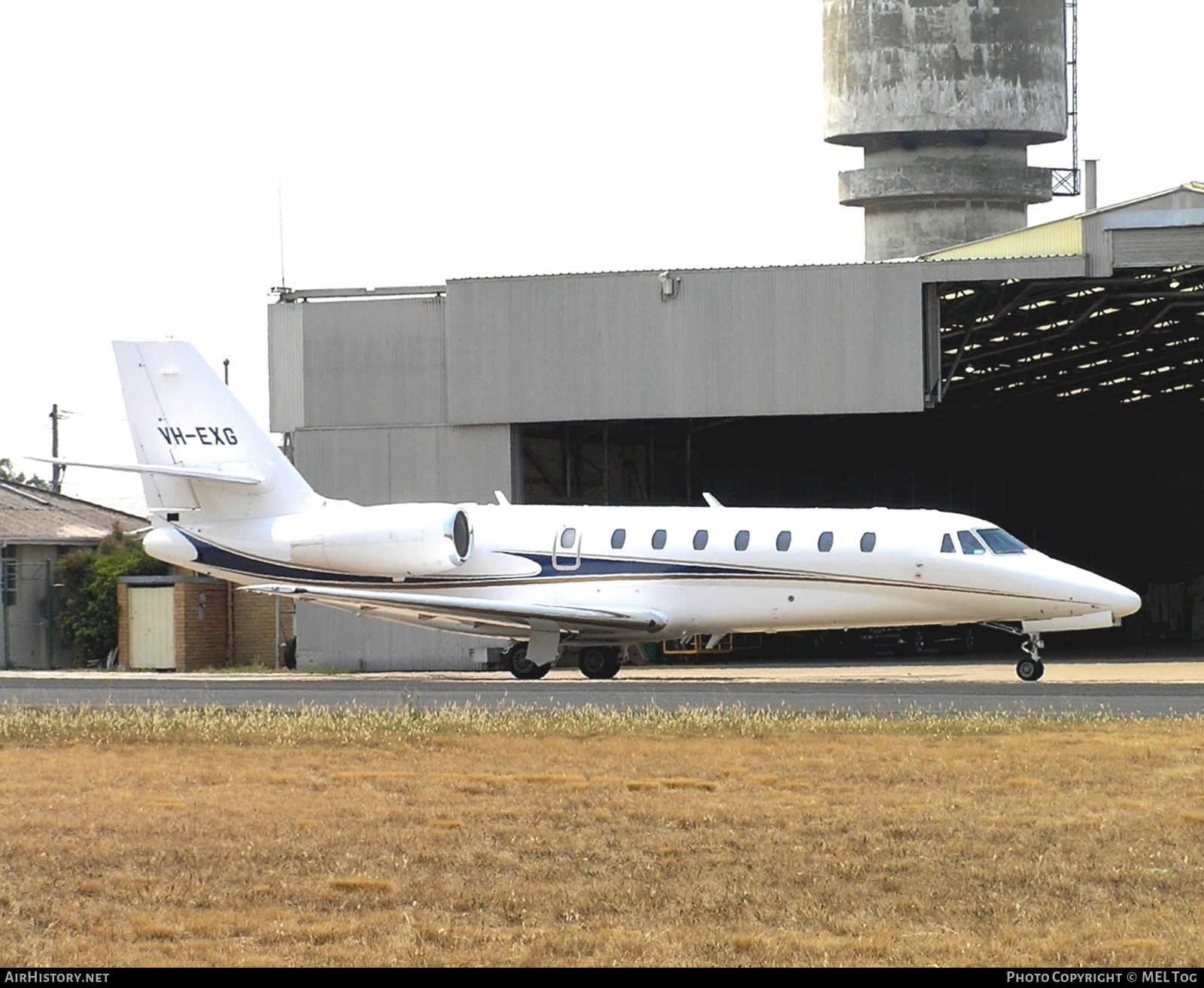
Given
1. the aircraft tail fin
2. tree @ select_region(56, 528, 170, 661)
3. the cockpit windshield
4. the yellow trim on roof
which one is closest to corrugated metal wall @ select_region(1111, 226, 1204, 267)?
the yellow trim on roof

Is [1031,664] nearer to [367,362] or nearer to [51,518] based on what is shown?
[367,362]

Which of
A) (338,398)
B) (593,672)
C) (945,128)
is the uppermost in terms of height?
(945,128)

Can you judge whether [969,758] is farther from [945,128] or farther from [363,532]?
[945,128]

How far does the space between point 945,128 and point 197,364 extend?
131ft

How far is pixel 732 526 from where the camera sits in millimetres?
28578

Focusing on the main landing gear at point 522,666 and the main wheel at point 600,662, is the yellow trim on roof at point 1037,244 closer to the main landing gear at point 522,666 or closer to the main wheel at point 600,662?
the main wheel at point 600,662

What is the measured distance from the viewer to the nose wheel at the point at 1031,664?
26891 millimetres

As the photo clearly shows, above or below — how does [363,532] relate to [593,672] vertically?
above

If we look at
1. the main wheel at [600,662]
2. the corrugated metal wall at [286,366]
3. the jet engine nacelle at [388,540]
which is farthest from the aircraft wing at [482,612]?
the corrugated metal wall at [286,366]

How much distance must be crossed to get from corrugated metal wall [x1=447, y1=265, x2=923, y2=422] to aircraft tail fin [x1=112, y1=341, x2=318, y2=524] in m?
5.37

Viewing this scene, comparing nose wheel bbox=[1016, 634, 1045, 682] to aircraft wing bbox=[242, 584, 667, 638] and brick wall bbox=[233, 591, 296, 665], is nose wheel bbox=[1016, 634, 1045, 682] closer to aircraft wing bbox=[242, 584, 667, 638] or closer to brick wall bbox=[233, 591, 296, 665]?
aircraft wing bbox=[242, 584, 667, 638]

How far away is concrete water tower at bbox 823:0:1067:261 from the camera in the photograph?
210 ft

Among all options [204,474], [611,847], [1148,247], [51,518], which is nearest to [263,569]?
[204,474]

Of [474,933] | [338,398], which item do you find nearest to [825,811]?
[474,933]
